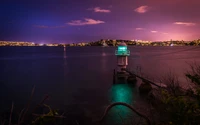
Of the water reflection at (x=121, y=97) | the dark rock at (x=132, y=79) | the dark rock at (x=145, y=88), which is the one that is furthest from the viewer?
the dark rock at (x=132, y=79)

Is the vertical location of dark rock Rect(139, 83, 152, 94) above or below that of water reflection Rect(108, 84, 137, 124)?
above

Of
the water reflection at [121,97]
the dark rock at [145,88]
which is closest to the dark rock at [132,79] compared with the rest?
the water reflection at [121,97]

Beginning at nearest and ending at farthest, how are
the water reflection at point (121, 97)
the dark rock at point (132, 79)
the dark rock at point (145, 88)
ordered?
1. the water reflection at point (121, 97)
2. the dark rock at point (145, 88)
3. the dark rock at point (132, 79)

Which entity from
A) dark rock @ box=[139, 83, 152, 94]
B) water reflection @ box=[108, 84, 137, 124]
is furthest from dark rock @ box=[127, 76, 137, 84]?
dark rock @ box=[139, 83, 152, 94]

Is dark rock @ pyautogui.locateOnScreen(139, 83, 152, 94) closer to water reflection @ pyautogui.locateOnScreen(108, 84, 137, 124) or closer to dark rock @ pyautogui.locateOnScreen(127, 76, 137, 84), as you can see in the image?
water reflection @ pyautogui.locateOnScreen(108, 84, 137, 124)

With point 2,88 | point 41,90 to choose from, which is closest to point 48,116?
point 41,90

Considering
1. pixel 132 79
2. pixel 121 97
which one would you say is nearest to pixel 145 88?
pixel 121 97

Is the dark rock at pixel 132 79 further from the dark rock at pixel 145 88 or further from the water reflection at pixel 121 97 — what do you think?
the dark rock at pixel 145 88

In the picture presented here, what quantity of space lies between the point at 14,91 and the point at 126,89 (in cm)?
1814

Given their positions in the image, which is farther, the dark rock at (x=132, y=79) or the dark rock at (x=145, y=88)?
the dark rock at (x=132, y=79)

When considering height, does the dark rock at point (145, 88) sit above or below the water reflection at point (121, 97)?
above

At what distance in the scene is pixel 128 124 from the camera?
55.6 ft

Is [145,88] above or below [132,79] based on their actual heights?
above

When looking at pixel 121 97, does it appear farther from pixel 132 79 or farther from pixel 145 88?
pixel 132 79
